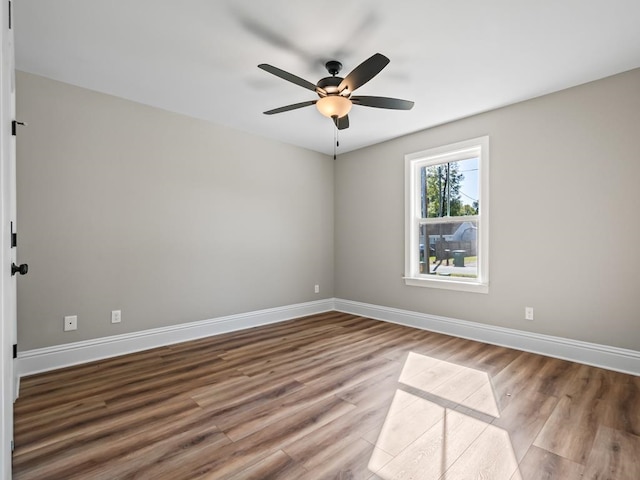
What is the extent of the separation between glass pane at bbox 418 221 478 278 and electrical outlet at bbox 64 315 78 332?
3.87m

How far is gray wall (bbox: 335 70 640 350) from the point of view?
2.76m

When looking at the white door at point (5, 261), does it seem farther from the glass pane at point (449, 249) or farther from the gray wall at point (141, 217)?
the glass pane at point (449, 249)

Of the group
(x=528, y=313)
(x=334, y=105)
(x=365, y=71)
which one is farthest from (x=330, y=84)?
(x=528, y=313)

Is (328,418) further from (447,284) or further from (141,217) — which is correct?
(141,217)

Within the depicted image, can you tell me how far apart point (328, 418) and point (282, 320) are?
2554 millimetres

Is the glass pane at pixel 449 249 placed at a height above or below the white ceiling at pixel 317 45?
below

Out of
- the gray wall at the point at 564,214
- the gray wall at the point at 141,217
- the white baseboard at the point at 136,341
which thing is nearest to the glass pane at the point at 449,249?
the gray wall at the point at 564,214

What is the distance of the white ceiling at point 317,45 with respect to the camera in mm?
2051

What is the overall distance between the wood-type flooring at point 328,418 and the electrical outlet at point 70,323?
0.36 meters

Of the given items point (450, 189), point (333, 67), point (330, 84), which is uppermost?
point (333, 67)

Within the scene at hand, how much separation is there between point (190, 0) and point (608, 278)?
3.89m

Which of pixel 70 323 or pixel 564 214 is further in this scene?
pixel 564 214

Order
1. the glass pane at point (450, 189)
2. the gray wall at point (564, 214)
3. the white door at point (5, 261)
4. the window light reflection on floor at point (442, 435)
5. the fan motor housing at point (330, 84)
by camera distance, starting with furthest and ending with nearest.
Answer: the glass pane at point (450, 189) → the gray wall at point (564, 214) → the fan motor housing at point (330, 84) → the window light reflection on floor at point (442, 435) → the white door at point (5, 261)

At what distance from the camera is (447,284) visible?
12.9ft
